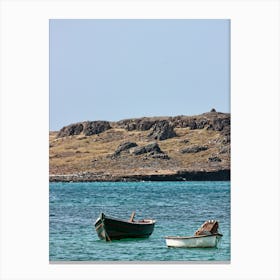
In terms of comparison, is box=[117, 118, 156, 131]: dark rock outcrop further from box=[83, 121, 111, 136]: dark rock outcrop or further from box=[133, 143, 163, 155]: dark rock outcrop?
box=[133, 143, 163, 155]: dark rock outcrop

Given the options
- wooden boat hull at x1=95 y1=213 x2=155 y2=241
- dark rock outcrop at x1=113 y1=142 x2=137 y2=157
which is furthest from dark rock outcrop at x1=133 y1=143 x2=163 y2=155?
wooden boat hull at x1=95 y1=213 x2=155 y2=241

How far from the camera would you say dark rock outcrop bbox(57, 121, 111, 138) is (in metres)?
17.9

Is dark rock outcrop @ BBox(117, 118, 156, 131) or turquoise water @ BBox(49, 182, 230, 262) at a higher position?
dark rock outcrop @ BBox(117, 118, 156, 131)

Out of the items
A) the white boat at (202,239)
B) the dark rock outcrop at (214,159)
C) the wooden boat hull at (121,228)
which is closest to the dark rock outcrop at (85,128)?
the wooden boat hull at (121,228)

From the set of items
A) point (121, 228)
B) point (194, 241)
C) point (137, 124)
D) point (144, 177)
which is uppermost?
point (137, 124)

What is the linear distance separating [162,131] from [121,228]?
8.34 ft

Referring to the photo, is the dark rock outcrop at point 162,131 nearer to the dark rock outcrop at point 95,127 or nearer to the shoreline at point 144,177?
the shoreline at point 144,177

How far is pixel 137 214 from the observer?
17578 mm

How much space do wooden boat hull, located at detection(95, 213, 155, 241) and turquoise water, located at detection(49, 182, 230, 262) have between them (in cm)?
12

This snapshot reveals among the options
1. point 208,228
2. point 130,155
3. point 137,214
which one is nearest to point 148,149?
point 130,155

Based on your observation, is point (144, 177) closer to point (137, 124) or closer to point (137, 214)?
point (137, 124)
